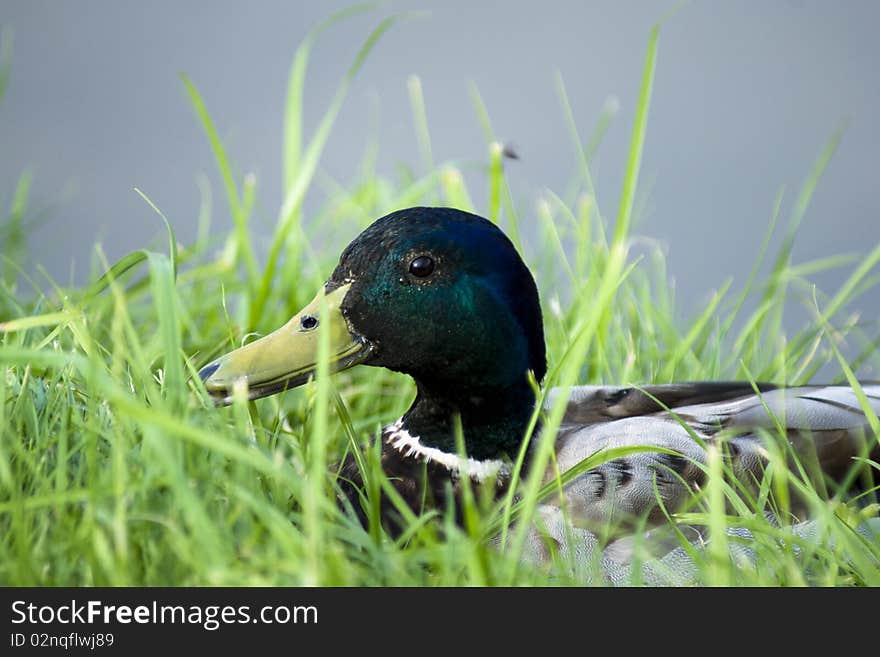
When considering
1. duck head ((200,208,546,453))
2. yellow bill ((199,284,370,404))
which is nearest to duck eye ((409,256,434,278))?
duck head ((200,208,546,453))

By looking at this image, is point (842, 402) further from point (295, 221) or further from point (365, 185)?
point (365, 185)

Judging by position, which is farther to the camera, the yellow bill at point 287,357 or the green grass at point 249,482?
the yellow bill at point 287,357

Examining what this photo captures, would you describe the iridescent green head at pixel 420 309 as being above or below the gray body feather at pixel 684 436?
above

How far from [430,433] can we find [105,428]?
0.65 metres

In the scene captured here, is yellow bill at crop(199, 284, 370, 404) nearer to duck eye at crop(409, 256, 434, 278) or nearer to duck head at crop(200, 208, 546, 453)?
duck head at crop(200, 208, 546, 453)

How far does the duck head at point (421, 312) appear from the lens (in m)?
2.13

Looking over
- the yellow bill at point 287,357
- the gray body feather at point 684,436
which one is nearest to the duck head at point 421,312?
the yellow bill at point 287,357

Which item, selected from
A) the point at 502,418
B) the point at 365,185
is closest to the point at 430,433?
the point at 502,418

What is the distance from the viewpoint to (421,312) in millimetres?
2146

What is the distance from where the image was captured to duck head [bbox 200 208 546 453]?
213 centimetres

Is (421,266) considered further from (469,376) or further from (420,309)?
(469,376)

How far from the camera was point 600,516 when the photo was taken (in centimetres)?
202

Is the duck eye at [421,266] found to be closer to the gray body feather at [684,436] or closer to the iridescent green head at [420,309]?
the iridescent green head at [420,309]

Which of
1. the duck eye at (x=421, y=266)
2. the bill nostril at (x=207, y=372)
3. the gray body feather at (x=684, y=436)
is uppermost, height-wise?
the duck eye at (x=421, y=266)
